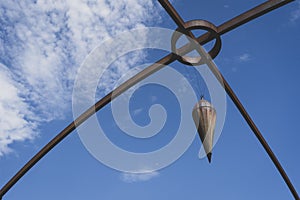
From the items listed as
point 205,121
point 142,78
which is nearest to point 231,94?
point 142,78

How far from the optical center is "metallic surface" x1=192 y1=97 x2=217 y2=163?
3893 mm

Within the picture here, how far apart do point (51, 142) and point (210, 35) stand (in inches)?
122

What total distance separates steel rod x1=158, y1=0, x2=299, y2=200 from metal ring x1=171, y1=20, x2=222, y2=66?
7cm

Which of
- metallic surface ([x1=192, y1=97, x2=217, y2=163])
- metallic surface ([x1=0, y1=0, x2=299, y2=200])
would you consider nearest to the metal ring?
metallic surface ([x1=0, y1=0, x2=299, y2=200])

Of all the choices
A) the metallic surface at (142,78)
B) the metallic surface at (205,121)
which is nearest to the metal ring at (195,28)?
the metallic surface at (142,78)

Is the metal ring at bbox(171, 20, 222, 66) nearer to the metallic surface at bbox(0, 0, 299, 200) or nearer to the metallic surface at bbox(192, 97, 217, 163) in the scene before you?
the metallic surface at bbox(0, 0, 299, 200)

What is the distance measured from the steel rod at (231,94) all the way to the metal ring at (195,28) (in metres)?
0.07

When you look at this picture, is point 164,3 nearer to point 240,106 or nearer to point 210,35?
point 210,35

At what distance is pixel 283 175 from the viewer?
7.05 metres

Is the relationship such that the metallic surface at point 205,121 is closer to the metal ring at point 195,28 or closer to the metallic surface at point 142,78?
the metal ring at point 195,28

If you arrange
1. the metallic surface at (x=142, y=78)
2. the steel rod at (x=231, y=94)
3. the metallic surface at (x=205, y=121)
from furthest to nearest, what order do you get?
1. the metallic surface at (x=142, y=78)
2. the steel rod at (x=231, y=94)
3. the metallic surface at (x=205, y=121)

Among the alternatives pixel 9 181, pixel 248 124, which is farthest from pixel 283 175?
pixel 9 181

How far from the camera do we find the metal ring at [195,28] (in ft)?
13.7

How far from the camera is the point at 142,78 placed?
5105 mm
